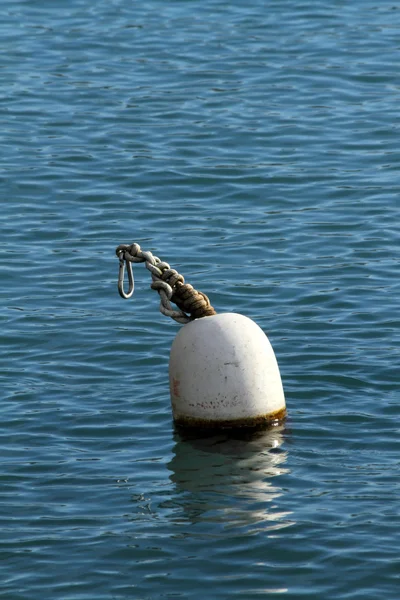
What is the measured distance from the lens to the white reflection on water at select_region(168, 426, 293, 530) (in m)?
7.14

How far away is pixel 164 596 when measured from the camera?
6.36 meters

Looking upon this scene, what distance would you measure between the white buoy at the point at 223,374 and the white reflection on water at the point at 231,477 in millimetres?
130

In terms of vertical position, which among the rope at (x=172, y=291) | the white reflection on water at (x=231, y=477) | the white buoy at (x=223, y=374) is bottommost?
the white reflection on water at (x=231, y=477)

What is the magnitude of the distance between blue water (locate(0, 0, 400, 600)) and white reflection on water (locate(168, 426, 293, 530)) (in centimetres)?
2

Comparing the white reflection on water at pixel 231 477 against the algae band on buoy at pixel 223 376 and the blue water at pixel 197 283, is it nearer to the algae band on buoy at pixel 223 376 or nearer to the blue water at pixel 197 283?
the blue water at pixel 197 283

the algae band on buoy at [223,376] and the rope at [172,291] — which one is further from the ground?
the rope at [172,291]

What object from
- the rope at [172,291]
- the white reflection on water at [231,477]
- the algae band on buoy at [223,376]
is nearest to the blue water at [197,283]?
the white reflection on water at [231,477]

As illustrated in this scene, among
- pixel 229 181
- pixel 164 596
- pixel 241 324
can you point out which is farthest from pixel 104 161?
pixel 164 596

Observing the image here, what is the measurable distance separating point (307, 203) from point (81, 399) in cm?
476

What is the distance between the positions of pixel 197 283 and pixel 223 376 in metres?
3.17

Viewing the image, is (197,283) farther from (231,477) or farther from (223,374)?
(231,477)

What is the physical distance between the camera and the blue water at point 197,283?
683 cm

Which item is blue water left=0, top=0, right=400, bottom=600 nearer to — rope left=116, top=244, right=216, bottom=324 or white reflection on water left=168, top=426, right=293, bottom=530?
white reflection on water left=168, top=426, right=293, bottom=530

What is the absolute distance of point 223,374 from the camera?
8.05 meters
